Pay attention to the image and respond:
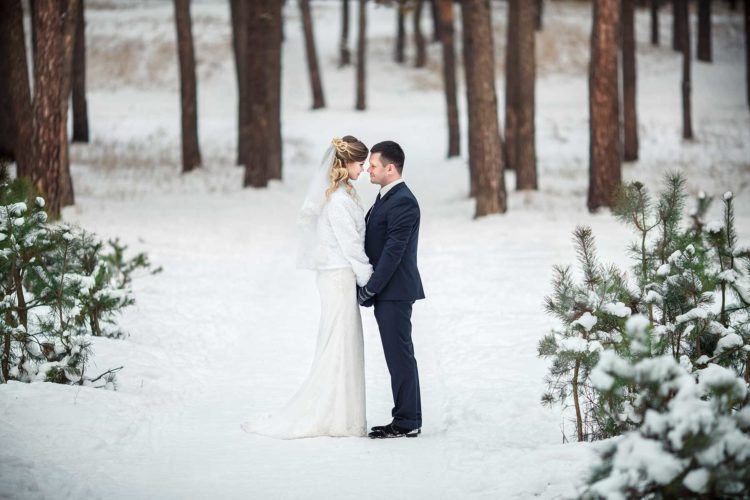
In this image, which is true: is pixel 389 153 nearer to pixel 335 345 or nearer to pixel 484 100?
pixel 335 345

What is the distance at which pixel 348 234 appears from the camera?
6.51m

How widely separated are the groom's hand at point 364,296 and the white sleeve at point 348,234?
0.05 metres

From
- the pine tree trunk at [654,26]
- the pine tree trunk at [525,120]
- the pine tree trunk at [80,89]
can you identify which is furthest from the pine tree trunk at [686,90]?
the pine tree trunk at [80,89]

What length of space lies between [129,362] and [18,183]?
193 cm

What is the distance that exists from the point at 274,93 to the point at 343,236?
15719 millimetres

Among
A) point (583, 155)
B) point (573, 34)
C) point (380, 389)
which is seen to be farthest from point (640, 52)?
point (380, 389)

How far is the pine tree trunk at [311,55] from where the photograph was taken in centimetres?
3406

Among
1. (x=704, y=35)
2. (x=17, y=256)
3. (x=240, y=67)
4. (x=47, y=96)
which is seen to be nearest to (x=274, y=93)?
(x=240, y=67)

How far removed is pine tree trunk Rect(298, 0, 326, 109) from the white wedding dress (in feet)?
94.0

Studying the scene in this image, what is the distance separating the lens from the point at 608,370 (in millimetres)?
3797

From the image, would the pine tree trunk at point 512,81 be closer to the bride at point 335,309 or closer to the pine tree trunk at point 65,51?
the pine tree trunk at point 65,51

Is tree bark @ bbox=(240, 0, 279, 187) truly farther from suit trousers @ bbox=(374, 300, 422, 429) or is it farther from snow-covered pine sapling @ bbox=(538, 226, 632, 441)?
snow-covered pine sapling @ bbox=(538, 226, 632, 441)

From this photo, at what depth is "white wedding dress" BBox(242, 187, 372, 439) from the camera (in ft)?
21.2

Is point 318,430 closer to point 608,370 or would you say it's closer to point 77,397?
point 77,397
